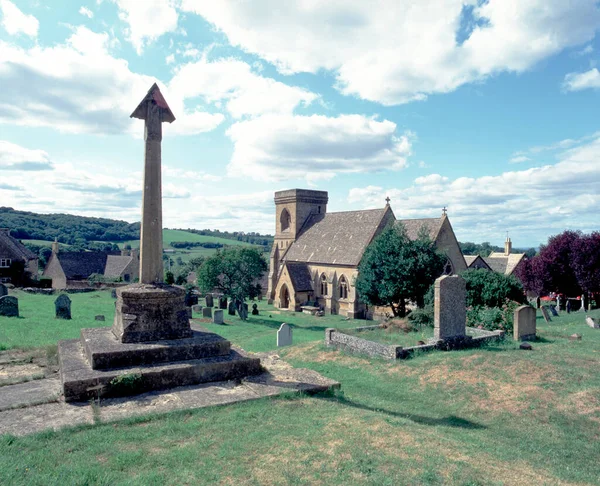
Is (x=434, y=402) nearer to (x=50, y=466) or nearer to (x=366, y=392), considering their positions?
(x=366, y=392)

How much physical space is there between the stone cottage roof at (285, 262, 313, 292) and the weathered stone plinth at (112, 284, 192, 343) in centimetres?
3020

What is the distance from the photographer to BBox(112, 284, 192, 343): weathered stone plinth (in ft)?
29.2

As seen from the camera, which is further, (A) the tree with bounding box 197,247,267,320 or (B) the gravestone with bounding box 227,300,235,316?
(A) the tree with bounding box 197,247,267,320

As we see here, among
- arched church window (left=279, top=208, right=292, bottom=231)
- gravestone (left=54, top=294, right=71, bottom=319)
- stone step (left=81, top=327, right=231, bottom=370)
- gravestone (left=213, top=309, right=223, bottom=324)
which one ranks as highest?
arched church window (left=279, top=208, right=292, bottom=231)

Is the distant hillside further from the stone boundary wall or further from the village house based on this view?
the stone boundary wall

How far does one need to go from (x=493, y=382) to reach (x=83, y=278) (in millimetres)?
49736

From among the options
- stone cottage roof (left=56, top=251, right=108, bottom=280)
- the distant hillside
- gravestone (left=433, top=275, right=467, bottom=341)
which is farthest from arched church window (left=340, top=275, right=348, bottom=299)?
the distant hillside

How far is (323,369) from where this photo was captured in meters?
13.9

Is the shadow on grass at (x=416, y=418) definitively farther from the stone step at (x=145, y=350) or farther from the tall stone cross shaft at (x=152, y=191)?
the tall stone cross shaft at (x=152, y=191)

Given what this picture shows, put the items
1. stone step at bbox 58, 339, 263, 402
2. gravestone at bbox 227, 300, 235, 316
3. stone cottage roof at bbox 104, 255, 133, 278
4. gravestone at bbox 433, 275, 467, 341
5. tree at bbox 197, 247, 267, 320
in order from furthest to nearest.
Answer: stone cottage roof at bbox 104, 255, 133, 278 < tree at bbox 197, 247, 267, 320 < gravestone at bbox 227, 300, 235, 316 < gravestone at bbox 433, 275, 467, 341 < stone step at bbox 58, 339, 263, 402

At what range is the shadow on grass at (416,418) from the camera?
7.86m

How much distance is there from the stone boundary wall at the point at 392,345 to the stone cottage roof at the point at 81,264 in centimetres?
4256

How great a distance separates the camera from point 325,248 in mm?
41156

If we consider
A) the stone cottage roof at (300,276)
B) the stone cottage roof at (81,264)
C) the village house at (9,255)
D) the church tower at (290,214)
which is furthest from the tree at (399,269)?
the stone cottage roof at (81,264)
